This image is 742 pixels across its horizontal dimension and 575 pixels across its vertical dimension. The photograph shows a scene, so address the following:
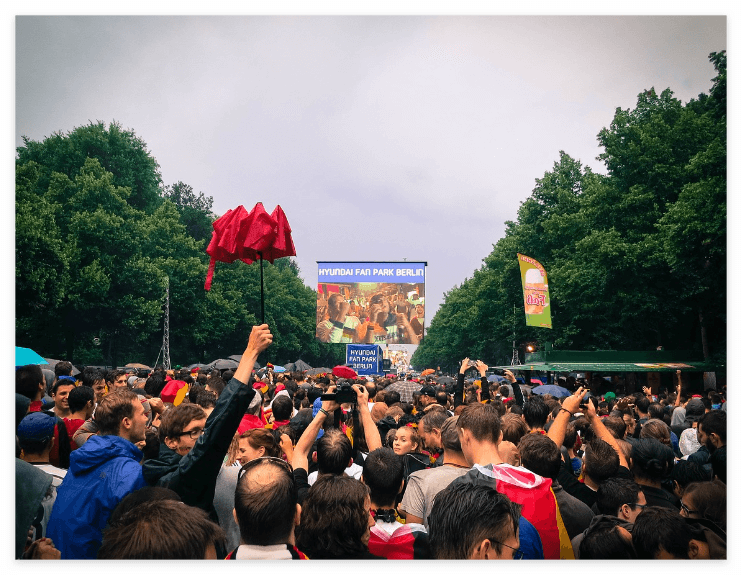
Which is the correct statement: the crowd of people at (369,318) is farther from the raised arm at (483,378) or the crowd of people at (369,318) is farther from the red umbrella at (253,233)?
the red umbrella at (253,233)

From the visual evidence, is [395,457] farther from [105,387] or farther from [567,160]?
[567,160]

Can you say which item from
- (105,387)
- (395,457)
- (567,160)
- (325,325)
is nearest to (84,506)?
Answer: (395,457)

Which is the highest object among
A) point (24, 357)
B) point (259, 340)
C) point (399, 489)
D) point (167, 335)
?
point (167, 335)

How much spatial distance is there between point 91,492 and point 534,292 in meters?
23.8

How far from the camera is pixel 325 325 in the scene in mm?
35312

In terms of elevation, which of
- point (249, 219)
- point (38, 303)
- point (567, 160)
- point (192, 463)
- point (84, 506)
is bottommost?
point (84, 506)

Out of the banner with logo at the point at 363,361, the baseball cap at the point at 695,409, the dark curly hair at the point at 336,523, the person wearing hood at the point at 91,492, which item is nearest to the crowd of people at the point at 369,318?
the banner with logo at the point at 363,361

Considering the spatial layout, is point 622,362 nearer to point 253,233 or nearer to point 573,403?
point 573,403

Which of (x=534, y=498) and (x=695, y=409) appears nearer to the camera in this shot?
(x=534, y=498)

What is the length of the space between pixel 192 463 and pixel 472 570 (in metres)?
1.54

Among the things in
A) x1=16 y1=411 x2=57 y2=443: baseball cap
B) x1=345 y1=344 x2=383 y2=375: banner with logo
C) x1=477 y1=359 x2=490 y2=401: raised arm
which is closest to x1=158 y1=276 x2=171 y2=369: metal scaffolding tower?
x1=345 y1=344 x2=383 y2=375: banner with logo

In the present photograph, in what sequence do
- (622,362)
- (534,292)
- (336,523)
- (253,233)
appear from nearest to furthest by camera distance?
(336,523)
(253,233)
(534,292)
(622,362)

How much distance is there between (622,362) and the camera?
28.2 m

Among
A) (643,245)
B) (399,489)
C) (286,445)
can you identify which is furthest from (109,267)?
(399,489)
